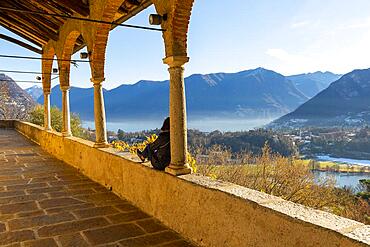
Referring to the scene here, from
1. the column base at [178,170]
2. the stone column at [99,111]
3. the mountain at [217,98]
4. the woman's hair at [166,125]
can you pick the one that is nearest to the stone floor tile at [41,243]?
the column base at [178,170]

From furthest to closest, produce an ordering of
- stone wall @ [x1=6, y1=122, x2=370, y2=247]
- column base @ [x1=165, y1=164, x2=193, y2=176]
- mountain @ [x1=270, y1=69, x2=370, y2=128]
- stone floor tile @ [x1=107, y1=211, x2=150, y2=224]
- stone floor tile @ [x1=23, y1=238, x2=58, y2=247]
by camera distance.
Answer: mountain @ [x1=270, y1=69, x2=370, y2=128]
stone floor tile @ [x1=107, y1=211, x2=150, y2=224]
column base @ [x1=165, y1=164, x2=193, y2=176]
stone floor tile @ [x1=23, y1=238, x2=58, y2=247]
stone wall @ [x1=6, y1=122, x2=370, y2=247]

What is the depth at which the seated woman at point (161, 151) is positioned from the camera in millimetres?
3596

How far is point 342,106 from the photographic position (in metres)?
60.9

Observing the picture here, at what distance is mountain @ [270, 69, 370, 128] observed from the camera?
5427cm

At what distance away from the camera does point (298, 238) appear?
194 cm

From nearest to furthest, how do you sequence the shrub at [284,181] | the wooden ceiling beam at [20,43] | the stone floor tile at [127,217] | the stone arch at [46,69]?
the stone floor tile at [127,217] < the wooden ceiling beam at [20,43] < the stone arch at [46,69] < the shrub at [284,181]

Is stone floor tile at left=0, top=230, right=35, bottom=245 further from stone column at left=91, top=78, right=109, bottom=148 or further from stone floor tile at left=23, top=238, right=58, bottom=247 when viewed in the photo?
stone column at left=91, top=78, right=109, bottom=148

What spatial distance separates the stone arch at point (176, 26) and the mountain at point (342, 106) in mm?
51508

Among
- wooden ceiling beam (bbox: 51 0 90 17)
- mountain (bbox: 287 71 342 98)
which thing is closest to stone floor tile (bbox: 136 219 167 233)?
wooden ceiling beam (bbox: 51 0 90 17)

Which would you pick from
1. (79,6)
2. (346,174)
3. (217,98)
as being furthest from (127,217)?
(217,98)

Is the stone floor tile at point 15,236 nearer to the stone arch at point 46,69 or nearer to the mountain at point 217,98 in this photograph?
the stone arch at point 46,69

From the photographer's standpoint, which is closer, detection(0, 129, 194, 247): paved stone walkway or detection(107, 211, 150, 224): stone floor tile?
detection(0, 129, 194, 247): paved stone walkway

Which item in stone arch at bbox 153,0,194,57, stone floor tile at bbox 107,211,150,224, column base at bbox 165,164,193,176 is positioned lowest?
stone floor tile at bbox 107,211,150,224

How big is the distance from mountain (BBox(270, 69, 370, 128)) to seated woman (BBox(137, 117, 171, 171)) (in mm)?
51325
